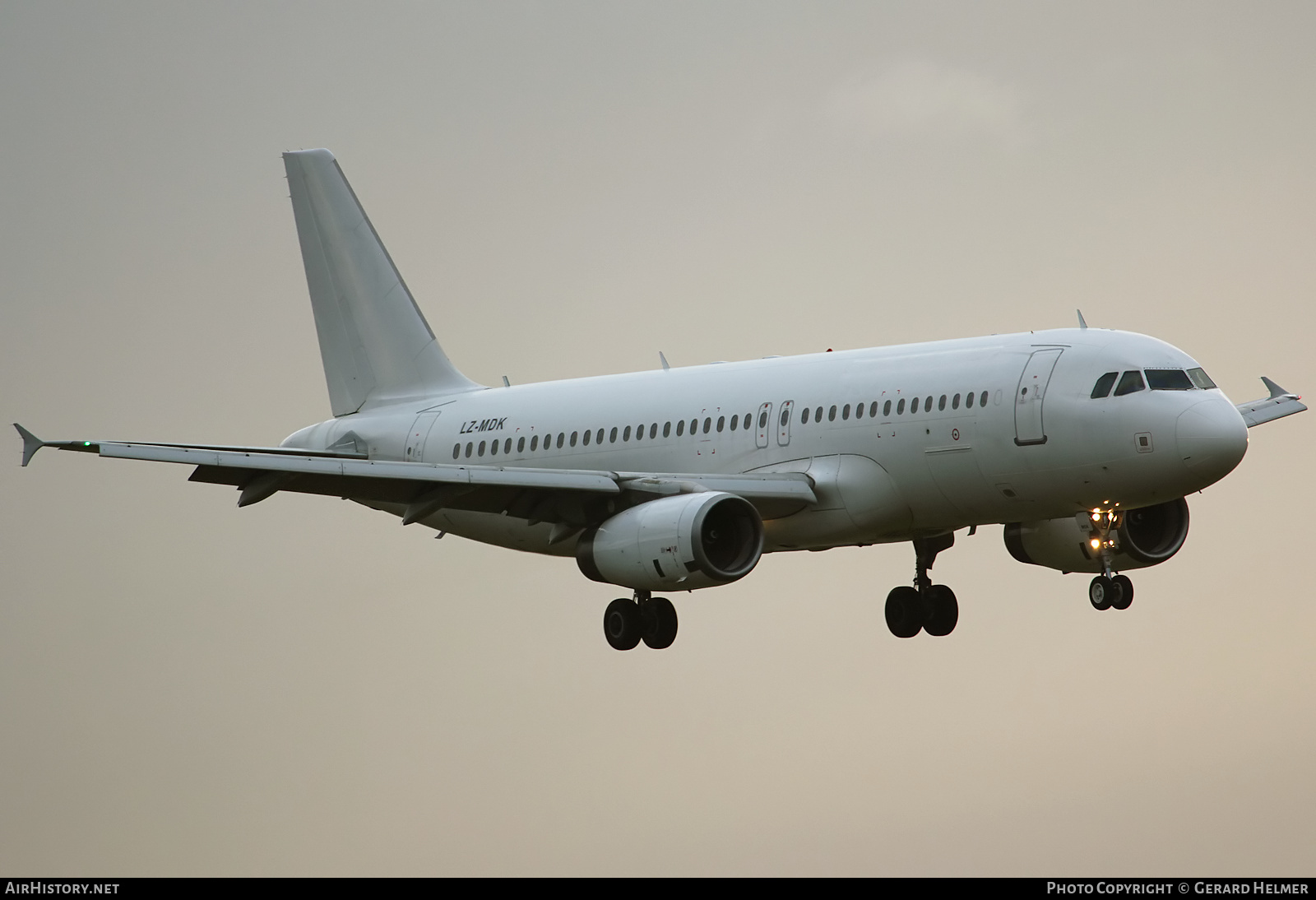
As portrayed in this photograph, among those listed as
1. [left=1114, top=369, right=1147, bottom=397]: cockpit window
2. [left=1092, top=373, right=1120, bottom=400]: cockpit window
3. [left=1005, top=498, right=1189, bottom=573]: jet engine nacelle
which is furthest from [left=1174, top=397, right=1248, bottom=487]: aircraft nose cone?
[left=1005, top=498, right=1189, bottom=573]: jet engine nacelle

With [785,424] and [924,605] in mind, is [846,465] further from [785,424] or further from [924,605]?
[924,605]

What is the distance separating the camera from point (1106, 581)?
3559cm

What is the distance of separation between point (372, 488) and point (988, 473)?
11.3 meters

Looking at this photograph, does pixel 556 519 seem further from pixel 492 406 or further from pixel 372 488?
pixel 492 406

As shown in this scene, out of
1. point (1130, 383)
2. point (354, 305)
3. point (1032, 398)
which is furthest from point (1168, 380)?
point (354, 305)

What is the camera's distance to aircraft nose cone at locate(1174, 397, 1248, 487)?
33.1m

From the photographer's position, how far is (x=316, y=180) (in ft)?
164

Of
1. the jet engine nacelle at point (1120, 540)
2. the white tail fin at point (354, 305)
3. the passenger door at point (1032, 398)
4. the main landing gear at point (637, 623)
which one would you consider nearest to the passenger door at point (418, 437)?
the white tail fin at point (354, 305)

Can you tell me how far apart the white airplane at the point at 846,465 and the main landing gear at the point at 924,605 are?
0.04 meters

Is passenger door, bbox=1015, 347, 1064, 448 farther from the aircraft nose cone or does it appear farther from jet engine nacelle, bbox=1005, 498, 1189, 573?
jet engine nacelle, bbox=1005, 498, 1189, 573

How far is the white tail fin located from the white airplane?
5674 millimetres

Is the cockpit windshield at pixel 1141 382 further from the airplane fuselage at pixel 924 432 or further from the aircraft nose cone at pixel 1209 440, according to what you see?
the aircraft nose cone at pixel 1209 440

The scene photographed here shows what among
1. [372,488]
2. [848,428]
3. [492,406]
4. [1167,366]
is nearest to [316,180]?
[492,406]

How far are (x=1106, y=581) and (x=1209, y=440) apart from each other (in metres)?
3.73
